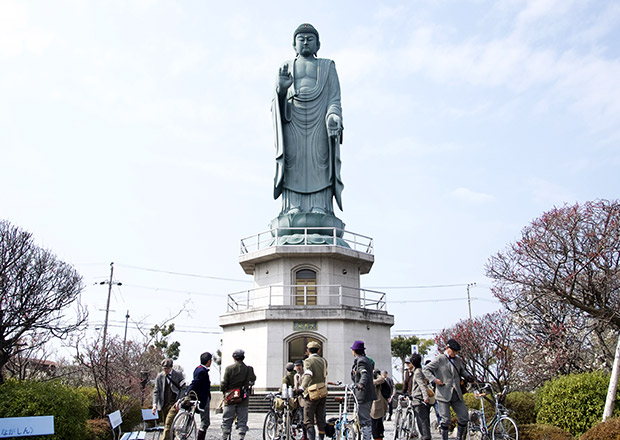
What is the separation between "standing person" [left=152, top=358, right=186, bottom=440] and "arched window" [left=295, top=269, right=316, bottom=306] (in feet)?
38.9

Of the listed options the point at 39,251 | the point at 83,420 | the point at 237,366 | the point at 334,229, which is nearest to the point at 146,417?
the point at 83,420

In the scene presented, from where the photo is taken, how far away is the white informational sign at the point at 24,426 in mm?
7750

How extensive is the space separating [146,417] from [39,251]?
6785 millimetres

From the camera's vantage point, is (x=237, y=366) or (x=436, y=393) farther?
(x=237, y=366)

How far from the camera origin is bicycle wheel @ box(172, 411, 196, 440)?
8523mm

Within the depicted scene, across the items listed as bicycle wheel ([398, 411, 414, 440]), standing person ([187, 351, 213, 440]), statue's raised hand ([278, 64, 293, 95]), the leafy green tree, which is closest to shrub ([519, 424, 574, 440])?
bicycle wheel ([398, 411, 414, 440])

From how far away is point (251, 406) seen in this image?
18.1 meters

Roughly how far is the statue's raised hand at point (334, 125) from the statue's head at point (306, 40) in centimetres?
411

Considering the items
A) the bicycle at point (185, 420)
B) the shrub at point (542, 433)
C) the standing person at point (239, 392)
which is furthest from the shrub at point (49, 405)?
the shrub at point (542, 433)

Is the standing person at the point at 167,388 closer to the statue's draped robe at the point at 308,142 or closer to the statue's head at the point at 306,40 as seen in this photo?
the statue's draped robe at the point at 308,142

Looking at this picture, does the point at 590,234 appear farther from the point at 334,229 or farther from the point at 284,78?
the point at 284,78

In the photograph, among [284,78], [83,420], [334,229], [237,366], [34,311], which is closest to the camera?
[237,366]

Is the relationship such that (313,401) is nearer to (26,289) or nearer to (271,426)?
(271,426)

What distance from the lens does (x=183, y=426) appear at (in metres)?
8.59
